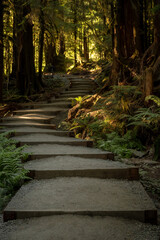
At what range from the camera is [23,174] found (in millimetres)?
3316

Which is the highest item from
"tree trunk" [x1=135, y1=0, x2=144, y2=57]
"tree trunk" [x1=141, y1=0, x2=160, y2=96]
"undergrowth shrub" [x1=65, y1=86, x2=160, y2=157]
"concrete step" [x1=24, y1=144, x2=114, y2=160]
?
"tree trunk" [x1=135, y1=0, x2=144, y2=57]

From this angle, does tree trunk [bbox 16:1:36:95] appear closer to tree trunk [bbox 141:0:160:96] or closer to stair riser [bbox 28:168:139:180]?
tree trunk [bbox 141:0:160:96]

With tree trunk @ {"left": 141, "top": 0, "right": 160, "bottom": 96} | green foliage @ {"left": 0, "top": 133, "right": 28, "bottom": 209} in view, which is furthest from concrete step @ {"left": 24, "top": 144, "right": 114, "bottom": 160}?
tree trunk @ {"left": 141, "top": 0, "right": 160, "bottom": 96}

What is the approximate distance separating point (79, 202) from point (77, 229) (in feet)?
1.53

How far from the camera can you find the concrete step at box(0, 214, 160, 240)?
228 centimetres

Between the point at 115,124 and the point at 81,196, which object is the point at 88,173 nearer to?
the point at 81,196

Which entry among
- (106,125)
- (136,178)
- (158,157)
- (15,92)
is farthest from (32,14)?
(136,178)

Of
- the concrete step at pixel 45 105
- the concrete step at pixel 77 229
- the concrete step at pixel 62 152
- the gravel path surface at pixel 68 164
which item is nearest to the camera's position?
the concrete step at pixel 77 229

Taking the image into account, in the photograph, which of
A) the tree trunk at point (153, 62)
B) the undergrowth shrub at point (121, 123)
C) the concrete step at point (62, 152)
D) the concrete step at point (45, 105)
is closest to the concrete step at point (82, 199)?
the concrete step at point (62, 152)

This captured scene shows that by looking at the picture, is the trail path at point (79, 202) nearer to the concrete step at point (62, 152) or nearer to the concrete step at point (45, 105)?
the concrete step at point (62, 152)

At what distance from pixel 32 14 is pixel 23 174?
34.1 ft

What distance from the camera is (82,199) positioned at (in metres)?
2.91

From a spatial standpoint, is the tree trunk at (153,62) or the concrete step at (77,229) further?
the tree trunk at (153,62)

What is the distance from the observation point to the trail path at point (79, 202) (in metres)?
2.37
